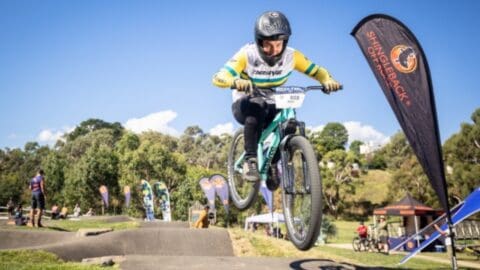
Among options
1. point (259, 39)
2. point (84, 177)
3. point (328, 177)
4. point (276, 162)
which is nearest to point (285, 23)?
point (259, 39)

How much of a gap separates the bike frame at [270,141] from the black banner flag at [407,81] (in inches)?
139

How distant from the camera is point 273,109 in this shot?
5.98m

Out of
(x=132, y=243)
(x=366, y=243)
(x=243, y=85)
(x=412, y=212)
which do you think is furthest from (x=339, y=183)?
(x=243, y=85)

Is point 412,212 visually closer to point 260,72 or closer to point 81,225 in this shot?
point 81,225

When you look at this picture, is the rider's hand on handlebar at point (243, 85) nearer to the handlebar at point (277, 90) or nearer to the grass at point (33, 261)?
the handlebar at point (277, 90)

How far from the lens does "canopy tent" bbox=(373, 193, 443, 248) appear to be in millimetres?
28828

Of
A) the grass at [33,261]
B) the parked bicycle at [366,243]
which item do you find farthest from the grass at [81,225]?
the parked bicycle at [366,243]

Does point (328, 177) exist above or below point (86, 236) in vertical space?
above

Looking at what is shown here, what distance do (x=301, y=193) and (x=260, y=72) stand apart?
73.0 inches

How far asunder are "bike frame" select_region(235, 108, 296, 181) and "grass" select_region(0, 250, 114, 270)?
5810 mm

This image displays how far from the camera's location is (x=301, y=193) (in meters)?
5.44

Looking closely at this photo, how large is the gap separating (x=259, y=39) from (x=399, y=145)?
9129cm

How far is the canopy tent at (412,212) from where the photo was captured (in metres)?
28.8

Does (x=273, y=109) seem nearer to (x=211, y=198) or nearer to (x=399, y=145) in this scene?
(x=211, y=198)
